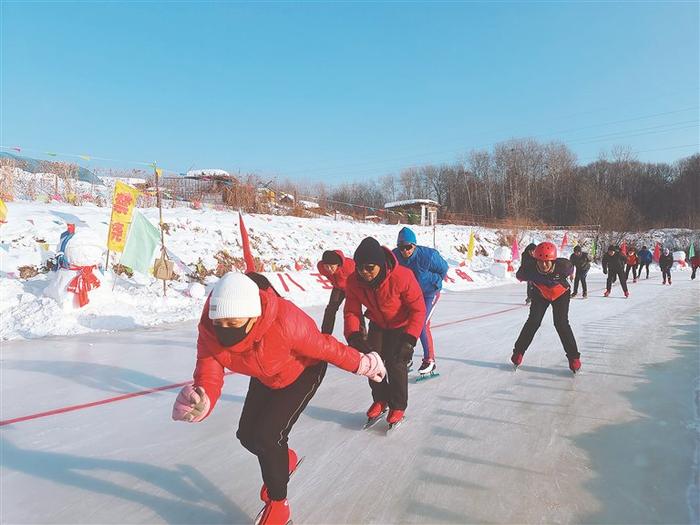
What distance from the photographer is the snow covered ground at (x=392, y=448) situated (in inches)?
86.1

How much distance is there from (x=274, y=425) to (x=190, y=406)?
404 millimetres

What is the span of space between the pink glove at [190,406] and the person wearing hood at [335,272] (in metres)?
2.30

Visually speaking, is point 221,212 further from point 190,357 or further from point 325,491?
point 325,491

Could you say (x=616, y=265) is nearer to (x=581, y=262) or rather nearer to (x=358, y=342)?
(x=581, y=262)

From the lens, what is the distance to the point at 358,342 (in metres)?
2.88

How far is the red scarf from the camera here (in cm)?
688

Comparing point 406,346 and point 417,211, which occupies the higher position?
point 417,211

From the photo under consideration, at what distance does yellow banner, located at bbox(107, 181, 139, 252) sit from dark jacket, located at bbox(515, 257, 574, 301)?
7362mm

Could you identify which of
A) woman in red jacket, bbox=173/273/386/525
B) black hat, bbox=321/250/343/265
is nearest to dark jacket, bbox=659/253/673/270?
black hat, bbox=321/250/343/265

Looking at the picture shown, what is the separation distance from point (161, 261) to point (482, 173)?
179 ft

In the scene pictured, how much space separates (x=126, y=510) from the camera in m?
2.21

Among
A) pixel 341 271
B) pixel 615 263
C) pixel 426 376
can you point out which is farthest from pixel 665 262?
pixel 341 271

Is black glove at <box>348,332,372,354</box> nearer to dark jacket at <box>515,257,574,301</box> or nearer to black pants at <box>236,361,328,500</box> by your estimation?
black pants at <box>236,361,328,500</box>

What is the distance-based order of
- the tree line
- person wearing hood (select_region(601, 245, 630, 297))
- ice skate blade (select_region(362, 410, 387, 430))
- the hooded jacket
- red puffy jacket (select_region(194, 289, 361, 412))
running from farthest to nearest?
the tree line, person wearing hood (select_region(601, 245, 630, 297)), the hooded jacket, ice skate blade (select_region(362, 410, 387, 430)), red puffy jacket (select_region(194, 289, 361, 412))
